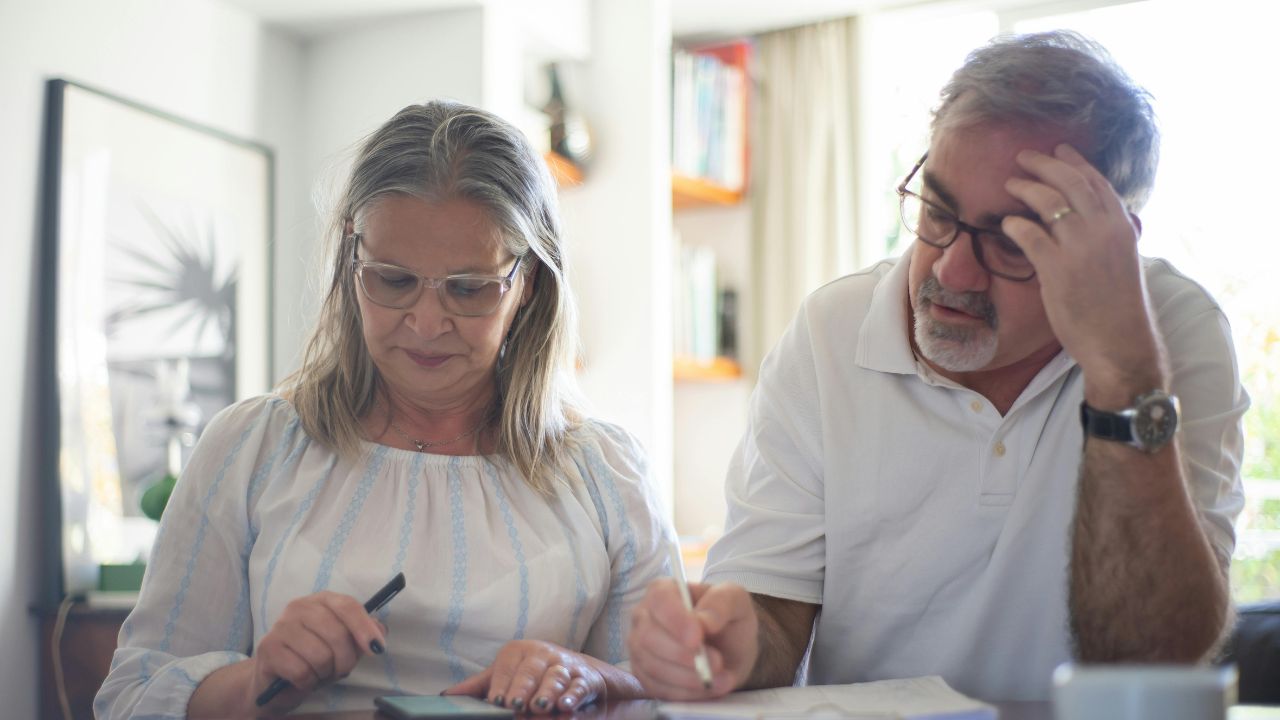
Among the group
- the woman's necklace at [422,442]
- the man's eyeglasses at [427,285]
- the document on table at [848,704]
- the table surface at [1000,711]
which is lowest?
the table surface at [1000,711]

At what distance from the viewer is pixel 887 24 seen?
3.60 metres

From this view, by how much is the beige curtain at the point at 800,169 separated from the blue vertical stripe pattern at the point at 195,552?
2.39 m

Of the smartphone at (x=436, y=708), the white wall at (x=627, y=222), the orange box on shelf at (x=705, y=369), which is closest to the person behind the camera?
the smartphone at (x=436, y=708)

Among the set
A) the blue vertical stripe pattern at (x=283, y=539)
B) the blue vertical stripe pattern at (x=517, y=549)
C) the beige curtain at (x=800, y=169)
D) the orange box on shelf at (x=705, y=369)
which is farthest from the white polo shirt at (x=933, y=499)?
the beige curtain at (x=800, y=169)

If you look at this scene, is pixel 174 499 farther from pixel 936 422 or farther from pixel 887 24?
pixel 887 24

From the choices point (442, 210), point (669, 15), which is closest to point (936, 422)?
point (442, 210)

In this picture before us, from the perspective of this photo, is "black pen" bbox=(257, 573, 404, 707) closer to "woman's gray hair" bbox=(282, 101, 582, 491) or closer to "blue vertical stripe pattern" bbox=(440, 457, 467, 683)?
"blue vertical stripe pattern" bbox=(440, 457, 467, 683)

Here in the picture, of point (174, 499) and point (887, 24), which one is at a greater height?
point (887, 24)

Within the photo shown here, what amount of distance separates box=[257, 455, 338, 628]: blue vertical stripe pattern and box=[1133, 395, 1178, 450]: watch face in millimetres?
899

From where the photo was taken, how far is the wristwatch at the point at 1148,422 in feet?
3.71

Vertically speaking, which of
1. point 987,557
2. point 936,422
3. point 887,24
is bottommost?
point 987,557

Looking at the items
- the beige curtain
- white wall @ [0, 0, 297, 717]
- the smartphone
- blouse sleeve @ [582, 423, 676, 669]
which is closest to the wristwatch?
blouse sleeve @ [582, 423, 676, 669]

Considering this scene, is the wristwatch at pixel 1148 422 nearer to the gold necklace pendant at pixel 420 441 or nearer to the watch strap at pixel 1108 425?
the watch strap at pixel 1108 425

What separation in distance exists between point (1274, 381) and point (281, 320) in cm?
265
